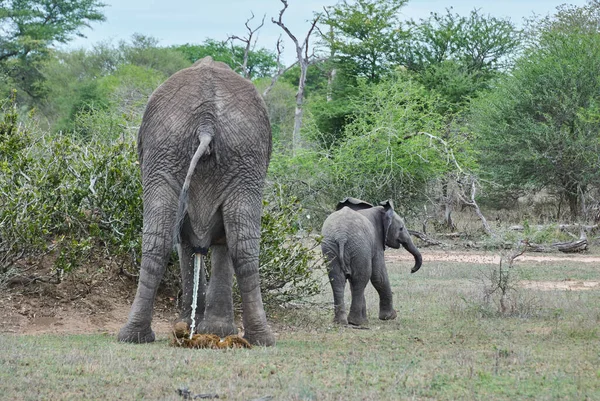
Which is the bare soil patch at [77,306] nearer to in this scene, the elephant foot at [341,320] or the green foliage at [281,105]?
the elephant foot at [341,320]

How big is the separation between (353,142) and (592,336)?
1681cm

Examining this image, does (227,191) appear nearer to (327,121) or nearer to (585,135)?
(585,135)

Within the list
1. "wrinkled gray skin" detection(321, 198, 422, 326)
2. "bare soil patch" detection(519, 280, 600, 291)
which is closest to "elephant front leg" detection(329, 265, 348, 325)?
"wrinkled gray skin" detection(321, 198, 422, 326)

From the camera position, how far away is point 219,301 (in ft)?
28.8

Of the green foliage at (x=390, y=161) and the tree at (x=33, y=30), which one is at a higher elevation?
the tree at (x=33, y=30)

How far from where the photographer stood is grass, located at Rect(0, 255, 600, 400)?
19.8 ft

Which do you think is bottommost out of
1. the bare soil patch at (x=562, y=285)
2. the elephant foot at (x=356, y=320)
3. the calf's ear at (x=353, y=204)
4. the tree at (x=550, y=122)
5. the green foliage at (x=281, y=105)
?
the elephant foot at (x=356, y=320)

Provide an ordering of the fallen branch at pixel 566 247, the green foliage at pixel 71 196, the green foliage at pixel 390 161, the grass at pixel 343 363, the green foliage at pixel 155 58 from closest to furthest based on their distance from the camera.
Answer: the grass at pixel 343 363 < the green foliage at pixel 71 196 < the fallen branch at pixel 566 247 < the green foliage at pixel 390 161 < the green foliage at pixel 155 58

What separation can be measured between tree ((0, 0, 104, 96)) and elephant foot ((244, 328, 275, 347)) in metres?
38.5

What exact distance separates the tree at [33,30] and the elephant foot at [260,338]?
3852 centimetres

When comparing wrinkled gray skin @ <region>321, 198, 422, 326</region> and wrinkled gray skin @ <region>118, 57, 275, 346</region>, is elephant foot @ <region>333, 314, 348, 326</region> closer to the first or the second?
wrinkled gray skin @ <region>321, 198, 422, 326</region>

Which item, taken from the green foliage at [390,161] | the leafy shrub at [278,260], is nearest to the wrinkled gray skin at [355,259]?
the leafy shrub at [278,260]

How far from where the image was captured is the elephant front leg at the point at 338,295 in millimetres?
11039

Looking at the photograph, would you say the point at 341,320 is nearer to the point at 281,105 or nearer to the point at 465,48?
the point at 465,48
